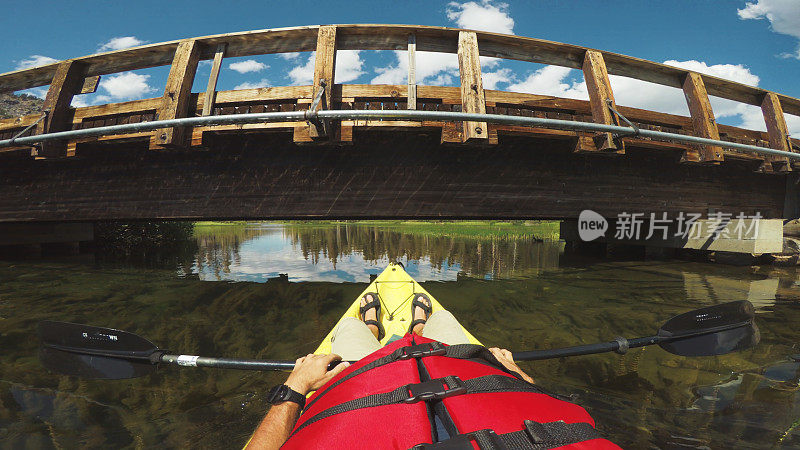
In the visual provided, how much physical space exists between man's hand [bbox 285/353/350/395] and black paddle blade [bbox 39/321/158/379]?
1.77 m

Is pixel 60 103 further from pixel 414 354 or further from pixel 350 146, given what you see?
pixel 414 354

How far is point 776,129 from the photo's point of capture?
22.5 feet

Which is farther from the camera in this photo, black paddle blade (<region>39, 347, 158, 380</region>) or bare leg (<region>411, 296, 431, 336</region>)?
bare leg (<region>411, 296, 431, 336</region>)

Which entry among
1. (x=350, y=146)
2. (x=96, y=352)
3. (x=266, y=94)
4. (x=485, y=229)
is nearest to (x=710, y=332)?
(x=350, y=146)

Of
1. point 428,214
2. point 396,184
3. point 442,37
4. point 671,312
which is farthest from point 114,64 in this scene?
point 671,312

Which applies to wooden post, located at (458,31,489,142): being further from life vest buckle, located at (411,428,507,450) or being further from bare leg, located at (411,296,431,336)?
life vest buckle, located at (411,428,507,450)

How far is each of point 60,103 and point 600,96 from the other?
9.90 m

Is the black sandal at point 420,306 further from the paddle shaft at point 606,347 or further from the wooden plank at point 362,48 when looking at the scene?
the wooden plank at point 362,48

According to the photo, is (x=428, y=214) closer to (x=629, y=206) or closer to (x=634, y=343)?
(x=634, y=343)

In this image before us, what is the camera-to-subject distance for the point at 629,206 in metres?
6.93

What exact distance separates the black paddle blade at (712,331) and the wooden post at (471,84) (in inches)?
125

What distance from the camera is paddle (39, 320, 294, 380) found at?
8.35ft

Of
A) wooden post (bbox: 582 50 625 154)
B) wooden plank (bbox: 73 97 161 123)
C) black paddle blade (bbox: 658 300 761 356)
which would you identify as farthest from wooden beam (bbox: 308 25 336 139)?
black paddle blade (bbox: 658 300 761 356)

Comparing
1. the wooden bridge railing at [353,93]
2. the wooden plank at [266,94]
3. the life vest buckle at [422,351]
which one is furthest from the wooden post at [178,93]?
the life vest buckle at [422,351]
